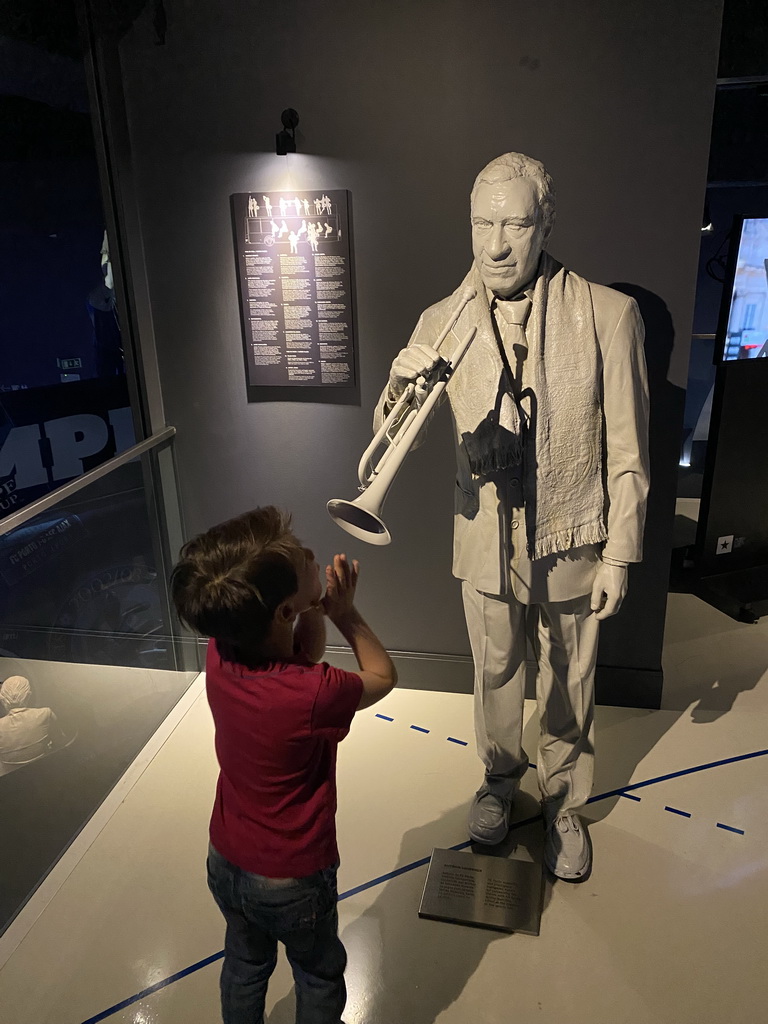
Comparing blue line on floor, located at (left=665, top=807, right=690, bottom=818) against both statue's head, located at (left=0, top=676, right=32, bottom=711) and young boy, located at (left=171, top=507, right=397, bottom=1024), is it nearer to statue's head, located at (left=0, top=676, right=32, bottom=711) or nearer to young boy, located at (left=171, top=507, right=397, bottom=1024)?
young boy, located at (left=171, top=507, right=397, bottom=1024)

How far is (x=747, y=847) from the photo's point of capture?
2459 millimetres

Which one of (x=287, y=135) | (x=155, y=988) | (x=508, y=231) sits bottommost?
(x=155, y=988)

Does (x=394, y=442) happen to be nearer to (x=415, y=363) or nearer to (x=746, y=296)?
(x=415, y=363)

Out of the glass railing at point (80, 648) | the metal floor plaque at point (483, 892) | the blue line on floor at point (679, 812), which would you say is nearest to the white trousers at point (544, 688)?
the metal floor plaque at point (483, 892)

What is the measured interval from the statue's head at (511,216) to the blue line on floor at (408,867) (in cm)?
175

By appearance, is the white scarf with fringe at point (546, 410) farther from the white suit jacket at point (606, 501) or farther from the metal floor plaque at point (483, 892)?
the metal floor plaque at point (483, 892)

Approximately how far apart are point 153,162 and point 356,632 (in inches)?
90.3

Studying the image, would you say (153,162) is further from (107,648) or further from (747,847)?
(747,847)

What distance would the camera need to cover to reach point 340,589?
1.48 metres

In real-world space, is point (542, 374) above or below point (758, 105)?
below

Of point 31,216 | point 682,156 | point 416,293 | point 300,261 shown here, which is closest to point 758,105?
point 682,156

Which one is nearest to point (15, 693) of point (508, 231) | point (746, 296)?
point (508, 231)

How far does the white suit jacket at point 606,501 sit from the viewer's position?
1981 millimetres

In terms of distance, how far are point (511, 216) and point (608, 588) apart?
990 millimetres
